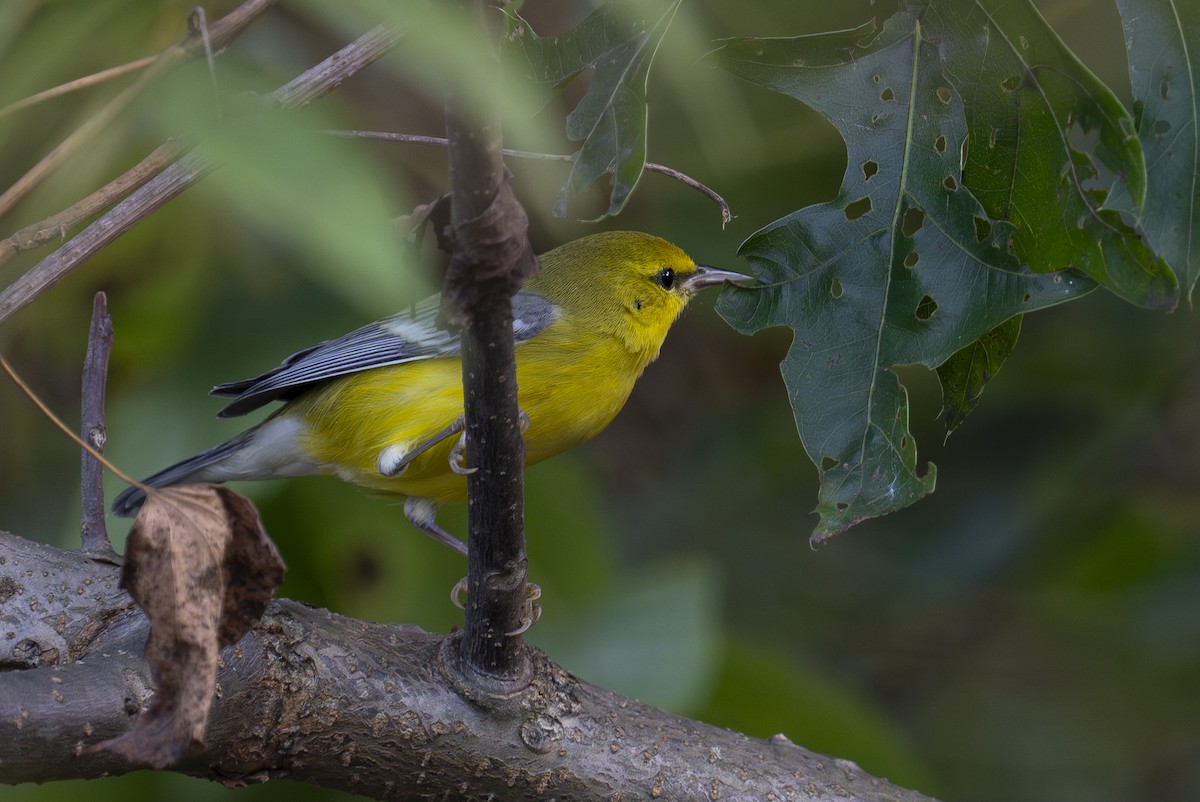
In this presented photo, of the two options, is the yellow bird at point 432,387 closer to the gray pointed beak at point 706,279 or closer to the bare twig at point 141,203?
the gray pointed beak at point 706,279

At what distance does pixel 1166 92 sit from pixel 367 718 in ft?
6.42

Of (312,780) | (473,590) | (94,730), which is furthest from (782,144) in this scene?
(94,730)

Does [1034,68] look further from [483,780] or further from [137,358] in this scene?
[137,358]

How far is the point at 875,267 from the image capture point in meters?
2.39

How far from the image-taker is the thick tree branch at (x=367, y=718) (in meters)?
2.06

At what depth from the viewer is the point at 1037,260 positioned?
225cm

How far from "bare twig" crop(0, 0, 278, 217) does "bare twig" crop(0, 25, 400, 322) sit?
13 cm

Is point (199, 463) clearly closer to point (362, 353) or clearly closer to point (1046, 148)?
point (362, 353)

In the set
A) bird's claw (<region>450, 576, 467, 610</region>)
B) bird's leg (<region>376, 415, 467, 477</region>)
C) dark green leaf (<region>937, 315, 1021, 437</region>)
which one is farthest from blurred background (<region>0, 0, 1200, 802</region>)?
dark green leaf (<region>937, 315, 1021, 437</region>)

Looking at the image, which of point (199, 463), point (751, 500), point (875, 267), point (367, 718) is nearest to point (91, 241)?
point (367, 718)

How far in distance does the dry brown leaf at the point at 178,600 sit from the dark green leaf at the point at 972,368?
146 centimetres

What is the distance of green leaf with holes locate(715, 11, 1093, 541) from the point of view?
90.3 inches

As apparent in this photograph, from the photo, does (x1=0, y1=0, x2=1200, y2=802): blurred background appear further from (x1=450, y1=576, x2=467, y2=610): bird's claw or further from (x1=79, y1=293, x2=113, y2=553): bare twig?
(x1=79, y1=293, x2=113, y2=553): bare twig

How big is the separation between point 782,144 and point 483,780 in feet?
9.03
